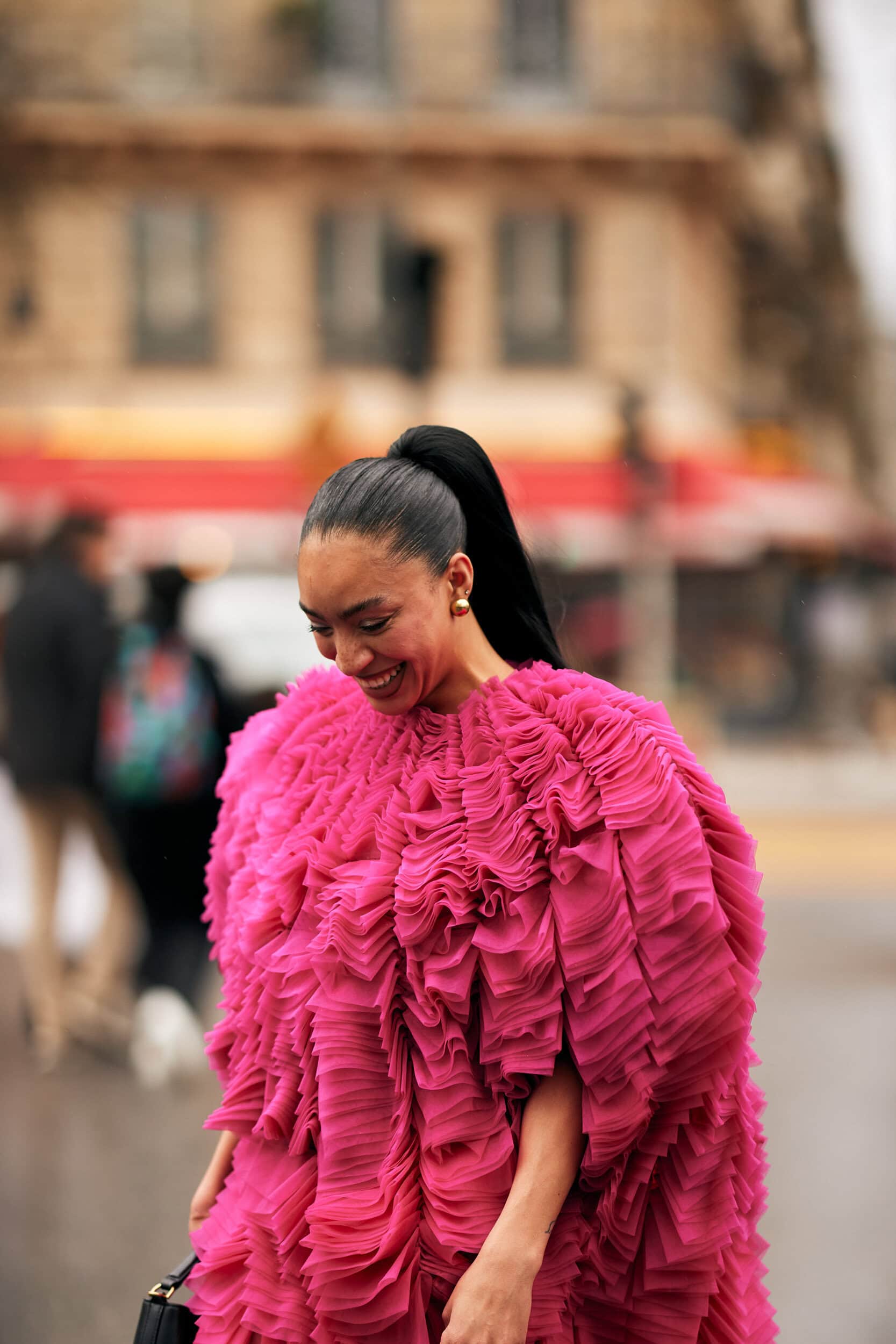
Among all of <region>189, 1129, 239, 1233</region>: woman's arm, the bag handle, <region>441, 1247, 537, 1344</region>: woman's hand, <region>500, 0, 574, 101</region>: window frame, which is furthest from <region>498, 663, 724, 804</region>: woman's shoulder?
<region>500, 0, 574, 101</region>: window frame

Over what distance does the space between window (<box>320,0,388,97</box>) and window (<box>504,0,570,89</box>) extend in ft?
5.93

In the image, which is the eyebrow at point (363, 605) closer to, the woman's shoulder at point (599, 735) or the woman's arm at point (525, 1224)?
the woman's shoulder at point (599, 735)

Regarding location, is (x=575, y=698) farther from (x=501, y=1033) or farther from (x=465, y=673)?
(x=501, y=1033)

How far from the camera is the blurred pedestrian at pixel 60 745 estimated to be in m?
6.11

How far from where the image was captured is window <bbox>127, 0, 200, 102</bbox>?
22672 mm

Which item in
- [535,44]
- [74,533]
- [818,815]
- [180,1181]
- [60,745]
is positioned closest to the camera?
[180,1181]

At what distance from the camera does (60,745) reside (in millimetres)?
6109

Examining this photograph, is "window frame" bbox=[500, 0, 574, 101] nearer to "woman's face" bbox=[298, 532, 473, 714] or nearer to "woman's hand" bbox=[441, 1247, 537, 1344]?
"woman's face" bbox=[298, 532, 473, 714]

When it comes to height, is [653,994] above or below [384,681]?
below

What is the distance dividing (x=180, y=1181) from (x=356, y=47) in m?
21.4

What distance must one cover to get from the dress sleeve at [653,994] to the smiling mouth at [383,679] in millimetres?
166

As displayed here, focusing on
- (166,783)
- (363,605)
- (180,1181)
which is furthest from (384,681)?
(166,783)

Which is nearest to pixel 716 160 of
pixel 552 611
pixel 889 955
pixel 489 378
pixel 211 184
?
pixel 489 378

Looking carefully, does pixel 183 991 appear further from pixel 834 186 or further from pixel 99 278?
pixel 834 186
